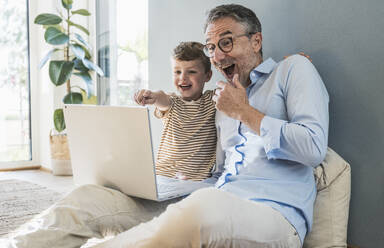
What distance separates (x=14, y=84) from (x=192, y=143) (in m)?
3.04

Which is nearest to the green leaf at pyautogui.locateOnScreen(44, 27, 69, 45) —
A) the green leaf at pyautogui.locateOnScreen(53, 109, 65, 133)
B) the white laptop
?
the green leaf at pyautogui.locateOnScreen(53, 109, 65, 133)

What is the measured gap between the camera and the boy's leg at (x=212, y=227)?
0.94 metres

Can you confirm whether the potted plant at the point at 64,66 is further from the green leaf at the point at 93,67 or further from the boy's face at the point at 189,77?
the boy's face at the point at 189,77

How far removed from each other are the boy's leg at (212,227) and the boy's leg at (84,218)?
23 cm

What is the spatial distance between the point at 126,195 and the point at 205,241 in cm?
57

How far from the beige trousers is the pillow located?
206mm

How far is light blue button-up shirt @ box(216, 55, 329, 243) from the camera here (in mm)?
1095

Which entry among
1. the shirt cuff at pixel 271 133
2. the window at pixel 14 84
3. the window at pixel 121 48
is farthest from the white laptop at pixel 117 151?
the window at pixel 14 84

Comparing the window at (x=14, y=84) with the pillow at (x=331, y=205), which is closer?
the pillow at (x=331, y=205)

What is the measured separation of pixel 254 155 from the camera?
1258 millimetres

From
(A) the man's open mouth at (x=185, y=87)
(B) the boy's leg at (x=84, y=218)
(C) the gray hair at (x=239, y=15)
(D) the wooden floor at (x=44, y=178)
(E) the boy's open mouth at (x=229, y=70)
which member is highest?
(C) the gray hair at (x=239, y=15)

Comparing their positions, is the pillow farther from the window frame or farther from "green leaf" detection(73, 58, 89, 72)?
the window frame

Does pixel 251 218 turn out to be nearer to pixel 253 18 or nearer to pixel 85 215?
pixel 85 215

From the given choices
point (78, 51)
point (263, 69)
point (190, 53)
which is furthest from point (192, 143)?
point (78, 51)
